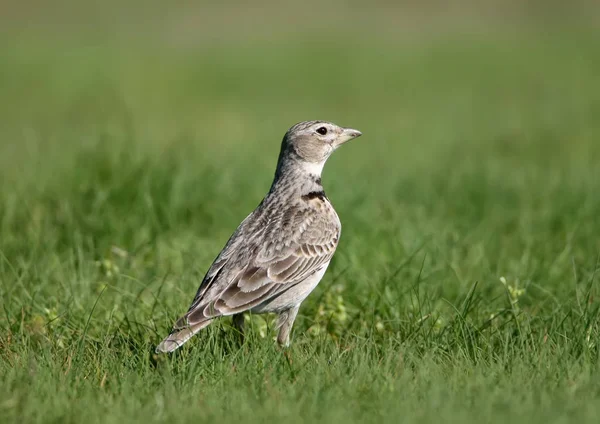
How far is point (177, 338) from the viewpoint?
5043mm

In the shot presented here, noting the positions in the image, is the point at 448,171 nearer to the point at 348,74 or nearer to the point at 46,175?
the point at 46,175

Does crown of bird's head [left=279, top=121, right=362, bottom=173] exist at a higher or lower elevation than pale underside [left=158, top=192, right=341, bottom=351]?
higher

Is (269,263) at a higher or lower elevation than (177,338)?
higher

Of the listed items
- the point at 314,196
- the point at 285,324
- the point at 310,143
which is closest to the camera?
the point at 285,324

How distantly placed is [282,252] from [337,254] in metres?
1.86

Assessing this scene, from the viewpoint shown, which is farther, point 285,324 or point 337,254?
point 337,254

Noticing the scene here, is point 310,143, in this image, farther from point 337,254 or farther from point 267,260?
point 337,254

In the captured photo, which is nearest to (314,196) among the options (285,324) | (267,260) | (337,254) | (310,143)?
(310,143)

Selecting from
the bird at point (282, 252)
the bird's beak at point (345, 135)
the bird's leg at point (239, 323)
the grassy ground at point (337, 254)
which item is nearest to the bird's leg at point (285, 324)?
the bird at point (282, 252)

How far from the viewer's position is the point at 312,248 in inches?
227

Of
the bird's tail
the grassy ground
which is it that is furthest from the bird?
the grassy ground

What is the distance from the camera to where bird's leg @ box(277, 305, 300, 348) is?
564cm

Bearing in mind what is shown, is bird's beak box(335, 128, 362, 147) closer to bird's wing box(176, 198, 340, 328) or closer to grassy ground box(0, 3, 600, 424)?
bird's wing box(176, 198, 340, 328)

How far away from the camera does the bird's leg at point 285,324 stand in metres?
5.64
